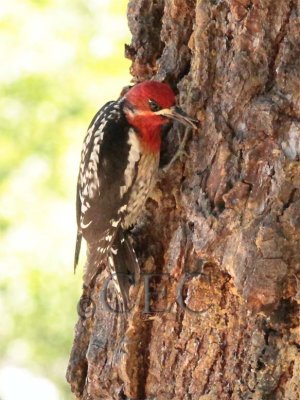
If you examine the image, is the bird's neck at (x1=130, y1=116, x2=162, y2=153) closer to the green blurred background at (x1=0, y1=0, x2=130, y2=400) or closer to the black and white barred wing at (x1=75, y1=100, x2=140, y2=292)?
the black and white barred wing at (x1=75, y1=100, x2=140, y2=292)

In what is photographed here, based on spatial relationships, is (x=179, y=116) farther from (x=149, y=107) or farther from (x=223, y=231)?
(x=223, y=231)

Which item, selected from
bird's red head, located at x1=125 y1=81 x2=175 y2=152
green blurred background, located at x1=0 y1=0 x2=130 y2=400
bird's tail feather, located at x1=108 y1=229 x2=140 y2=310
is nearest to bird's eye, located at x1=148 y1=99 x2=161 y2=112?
bird's red head, located at x1=125 y1=81 x2=175 y2=152

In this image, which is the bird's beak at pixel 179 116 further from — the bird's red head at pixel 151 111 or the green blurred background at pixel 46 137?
the green blurred background at pixel 46 137

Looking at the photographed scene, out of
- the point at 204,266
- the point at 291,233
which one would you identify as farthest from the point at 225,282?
the point at 291,233

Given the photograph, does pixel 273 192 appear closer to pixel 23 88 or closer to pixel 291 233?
pixel 291 233

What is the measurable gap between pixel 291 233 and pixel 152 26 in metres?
1.32

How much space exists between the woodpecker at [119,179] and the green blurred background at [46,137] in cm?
300

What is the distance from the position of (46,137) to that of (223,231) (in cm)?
421

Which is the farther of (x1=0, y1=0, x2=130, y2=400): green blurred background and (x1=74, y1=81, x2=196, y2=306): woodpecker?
(x1=0, y1=0, x2=130, y2=400): green blurred background

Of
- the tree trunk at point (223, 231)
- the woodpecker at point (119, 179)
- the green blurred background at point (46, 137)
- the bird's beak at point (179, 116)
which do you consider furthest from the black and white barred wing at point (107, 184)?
the green blurred background at point (46, 137)

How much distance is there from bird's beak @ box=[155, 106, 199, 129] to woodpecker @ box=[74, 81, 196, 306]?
7 centimetres

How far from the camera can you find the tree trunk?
2.73m

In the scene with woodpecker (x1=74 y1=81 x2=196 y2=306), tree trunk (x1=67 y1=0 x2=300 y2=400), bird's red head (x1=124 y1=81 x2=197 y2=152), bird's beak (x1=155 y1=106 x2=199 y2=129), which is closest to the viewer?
tree trunk (x1=67 y1=0 x2=300 y2=400)

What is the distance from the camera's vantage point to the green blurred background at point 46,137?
6.64 meters
